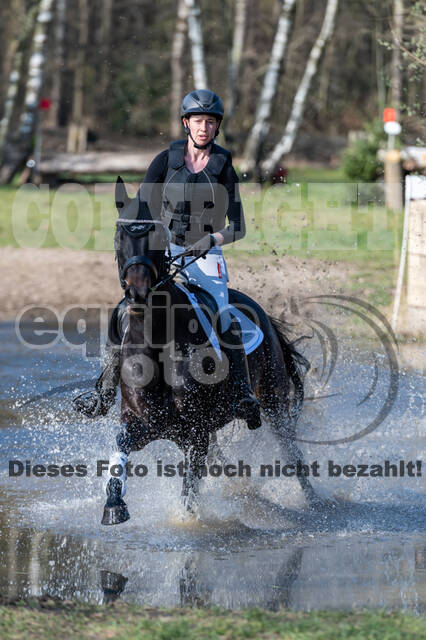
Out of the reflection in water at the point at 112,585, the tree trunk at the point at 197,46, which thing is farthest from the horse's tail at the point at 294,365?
the tree trunk at the point at 197,46

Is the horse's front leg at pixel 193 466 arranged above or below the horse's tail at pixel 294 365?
below

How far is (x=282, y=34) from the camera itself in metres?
23.2

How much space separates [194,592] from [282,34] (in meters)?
20.4

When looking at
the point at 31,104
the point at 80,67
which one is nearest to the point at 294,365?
the point at 31,104

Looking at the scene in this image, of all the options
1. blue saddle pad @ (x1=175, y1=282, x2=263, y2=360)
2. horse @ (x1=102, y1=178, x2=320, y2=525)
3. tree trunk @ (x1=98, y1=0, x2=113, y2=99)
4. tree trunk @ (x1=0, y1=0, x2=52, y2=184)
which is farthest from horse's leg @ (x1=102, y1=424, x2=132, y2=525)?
tree trunk @ (x1=98, y1=0, x2=113, y2=99)

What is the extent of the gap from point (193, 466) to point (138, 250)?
1.63 m

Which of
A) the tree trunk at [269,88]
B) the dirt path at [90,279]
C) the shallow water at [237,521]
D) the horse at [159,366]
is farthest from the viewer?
the tree trunk at [269,88]

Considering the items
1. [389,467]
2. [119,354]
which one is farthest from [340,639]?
[389,467]

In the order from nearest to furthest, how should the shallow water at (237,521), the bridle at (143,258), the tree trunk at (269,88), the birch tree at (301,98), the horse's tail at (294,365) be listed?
the shallow water at (237,521), the bridle at (143,258), the horse's tail at (294,365), the tree trunk at (269,88), the birch tree at (301,98)

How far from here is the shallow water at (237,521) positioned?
4859 mm

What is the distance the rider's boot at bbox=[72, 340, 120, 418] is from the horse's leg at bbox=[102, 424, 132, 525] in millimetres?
425

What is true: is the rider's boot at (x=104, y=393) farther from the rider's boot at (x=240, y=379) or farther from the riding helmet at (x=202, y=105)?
the riding helmet at (x=202, y=105)

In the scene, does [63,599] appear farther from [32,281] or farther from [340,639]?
[32,281]

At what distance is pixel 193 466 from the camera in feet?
19.5
